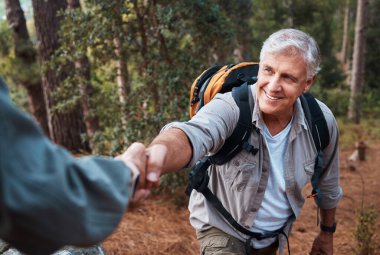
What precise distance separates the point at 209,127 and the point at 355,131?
10.7m

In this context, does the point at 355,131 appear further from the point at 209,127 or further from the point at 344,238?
the point at 209,127

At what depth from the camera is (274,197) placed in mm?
2723

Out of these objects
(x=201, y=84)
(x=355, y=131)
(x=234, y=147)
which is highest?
(x=201, y=84)

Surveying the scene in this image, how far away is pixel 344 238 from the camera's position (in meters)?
5.43

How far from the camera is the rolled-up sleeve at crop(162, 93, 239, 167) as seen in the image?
2088 mm

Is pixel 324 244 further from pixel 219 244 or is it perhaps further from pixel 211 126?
pixel 211 126

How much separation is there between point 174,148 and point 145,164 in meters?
0.25

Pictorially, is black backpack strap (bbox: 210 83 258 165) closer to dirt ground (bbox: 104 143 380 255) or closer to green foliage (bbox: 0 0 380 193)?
dirt ground (bbox: 104 143 380 255)

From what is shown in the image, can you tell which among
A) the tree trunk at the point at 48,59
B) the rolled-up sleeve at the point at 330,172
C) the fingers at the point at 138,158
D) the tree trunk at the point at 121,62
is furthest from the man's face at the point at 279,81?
the tree trunk at the point at 48,59

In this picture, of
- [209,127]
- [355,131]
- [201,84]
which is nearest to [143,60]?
[201,84]

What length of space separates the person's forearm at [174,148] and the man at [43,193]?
0.78 metres

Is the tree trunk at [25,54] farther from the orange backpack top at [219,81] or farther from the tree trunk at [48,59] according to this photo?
the orange backpack top at [219,81]

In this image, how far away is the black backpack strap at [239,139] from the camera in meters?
2.42

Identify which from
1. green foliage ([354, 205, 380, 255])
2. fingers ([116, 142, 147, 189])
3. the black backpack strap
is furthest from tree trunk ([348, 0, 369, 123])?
fingers ([116, 142, 147, 189])
